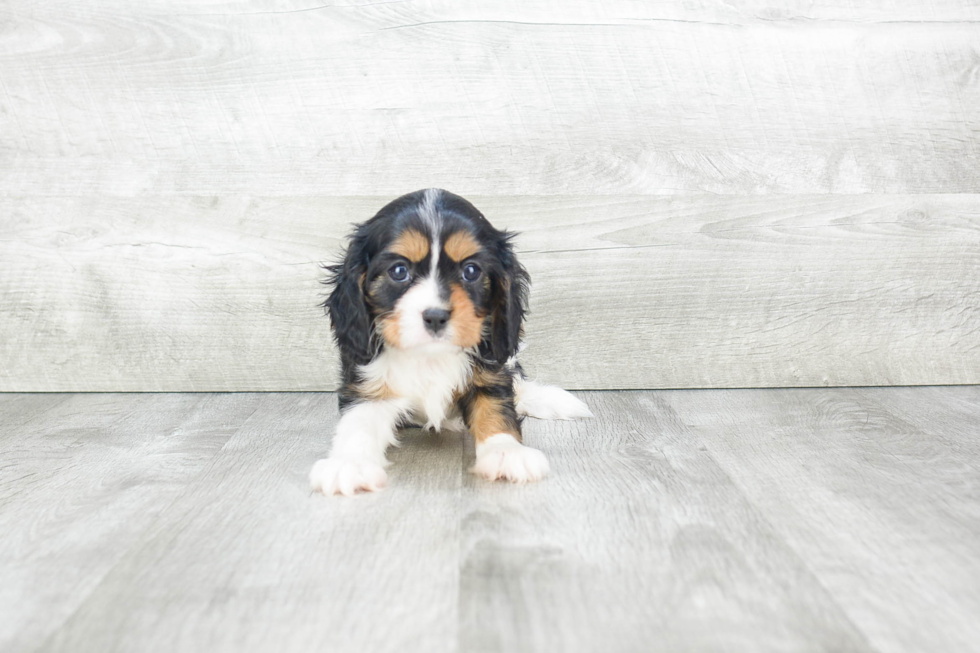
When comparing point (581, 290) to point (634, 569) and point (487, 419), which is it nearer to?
point (487, 419)

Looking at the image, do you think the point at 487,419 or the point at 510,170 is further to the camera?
the point at 510,170

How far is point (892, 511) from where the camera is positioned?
1.89 meters

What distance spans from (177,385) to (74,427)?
62 centimetres

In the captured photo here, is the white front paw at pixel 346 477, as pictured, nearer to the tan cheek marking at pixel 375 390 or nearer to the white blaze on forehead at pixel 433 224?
the tan cheek marking at pixel 375 390

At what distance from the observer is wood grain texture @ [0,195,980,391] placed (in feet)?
10.5

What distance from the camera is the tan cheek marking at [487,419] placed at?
2283mm

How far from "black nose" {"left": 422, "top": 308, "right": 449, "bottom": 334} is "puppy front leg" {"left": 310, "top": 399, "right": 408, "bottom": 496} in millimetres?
401

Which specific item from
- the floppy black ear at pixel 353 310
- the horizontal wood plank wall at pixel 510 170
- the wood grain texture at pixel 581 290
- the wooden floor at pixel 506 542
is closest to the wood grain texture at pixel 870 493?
the wooden floor at pixel 506 542

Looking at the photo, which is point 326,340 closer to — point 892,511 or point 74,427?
point 74,427

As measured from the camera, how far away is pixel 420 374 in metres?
2.36

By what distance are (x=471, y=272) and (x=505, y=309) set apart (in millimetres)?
168

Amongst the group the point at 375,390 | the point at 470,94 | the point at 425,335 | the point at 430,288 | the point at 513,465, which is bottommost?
the point at 513,465

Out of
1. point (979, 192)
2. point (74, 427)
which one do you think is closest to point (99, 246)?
point (74, 427)

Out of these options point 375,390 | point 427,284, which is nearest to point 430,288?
point 427,284
